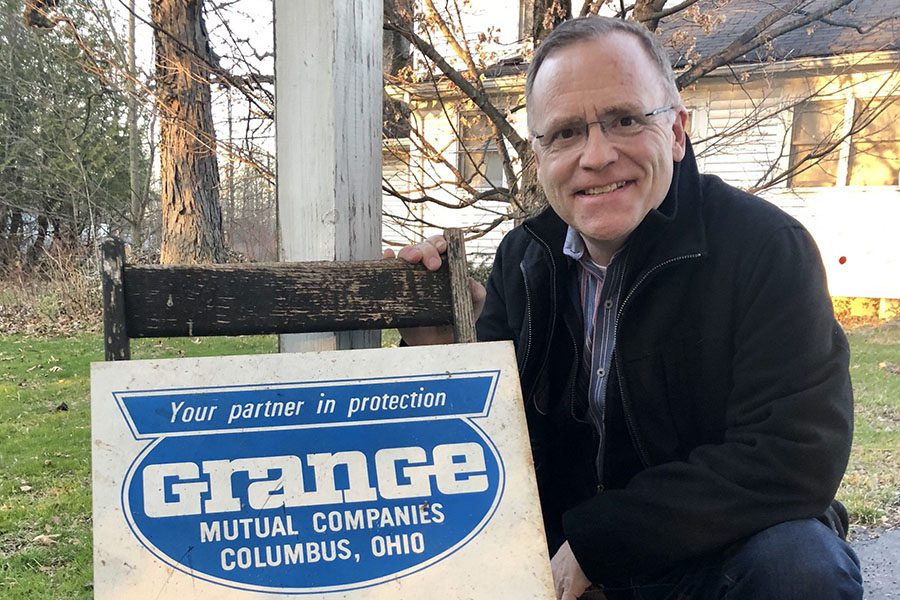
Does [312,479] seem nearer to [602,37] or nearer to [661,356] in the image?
[661,356]

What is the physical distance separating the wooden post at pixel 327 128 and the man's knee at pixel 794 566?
1.09 meters

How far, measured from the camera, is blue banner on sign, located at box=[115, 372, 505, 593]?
1.25m

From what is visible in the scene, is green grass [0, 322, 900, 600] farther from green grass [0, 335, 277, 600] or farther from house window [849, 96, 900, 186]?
house window [849, 96, 900, 186]

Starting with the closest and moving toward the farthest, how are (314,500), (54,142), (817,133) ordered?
1. (314,500)
2. (817,133)
3. (54,142)

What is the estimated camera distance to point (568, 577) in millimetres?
1630

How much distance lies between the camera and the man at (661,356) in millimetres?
1435

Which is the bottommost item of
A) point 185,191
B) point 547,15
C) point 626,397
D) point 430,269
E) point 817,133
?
point 626,397

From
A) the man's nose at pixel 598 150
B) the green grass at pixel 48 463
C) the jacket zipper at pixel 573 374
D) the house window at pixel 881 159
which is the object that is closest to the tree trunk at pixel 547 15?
the man's nose at pixel 598 150

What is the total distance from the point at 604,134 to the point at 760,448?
0.76 meters

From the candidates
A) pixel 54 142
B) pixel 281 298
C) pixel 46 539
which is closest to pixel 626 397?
pixel 281 298

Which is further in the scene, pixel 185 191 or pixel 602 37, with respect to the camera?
pixel 185 191

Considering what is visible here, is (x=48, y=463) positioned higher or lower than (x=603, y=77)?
lower

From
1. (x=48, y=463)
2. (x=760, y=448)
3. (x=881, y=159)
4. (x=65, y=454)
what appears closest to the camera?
(x=760, y=448)

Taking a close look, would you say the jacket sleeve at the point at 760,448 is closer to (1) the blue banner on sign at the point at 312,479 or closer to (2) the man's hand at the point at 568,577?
(2) the man's hand at the point at 568,577
